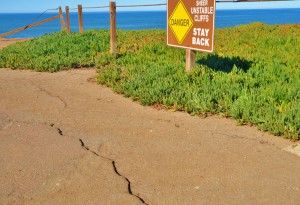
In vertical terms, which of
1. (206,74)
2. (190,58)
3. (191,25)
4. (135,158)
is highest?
(191,25)

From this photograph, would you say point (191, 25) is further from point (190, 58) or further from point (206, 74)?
point (206, 74)

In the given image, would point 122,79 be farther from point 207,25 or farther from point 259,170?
point 259,170

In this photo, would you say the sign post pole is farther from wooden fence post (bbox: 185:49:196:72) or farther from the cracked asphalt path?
the cracked asphalt path

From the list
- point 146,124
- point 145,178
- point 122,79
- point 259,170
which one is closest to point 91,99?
point 122,79

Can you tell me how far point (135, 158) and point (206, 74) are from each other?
3.72m

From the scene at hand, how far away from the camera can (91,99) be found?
722 cm

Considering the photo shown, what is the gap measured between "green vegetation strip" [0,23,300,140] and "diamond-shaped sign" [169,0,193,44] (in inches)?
33.2

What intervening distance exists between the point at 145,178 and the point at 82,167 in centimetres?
83

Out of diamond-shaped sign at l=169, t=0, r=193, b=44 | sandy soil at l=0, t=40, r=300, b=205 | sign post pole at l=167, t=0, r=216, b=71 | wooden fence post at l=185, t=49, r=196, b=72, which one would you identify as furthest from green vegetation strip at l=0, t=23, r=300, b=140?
diamond-shaped sign at l=169, t=0, r=193, b=44

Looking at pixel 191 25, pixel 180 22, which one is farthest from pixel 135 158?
pixel 180 22

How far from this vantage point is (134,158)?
445 cm

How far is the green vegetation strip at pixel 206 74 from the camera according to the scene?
18.7 ft

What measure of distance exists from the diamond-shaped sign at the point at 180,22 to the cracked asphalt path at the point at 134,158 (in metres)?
2.35

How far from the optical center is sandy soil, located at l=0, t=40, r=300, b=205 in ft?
11.7
